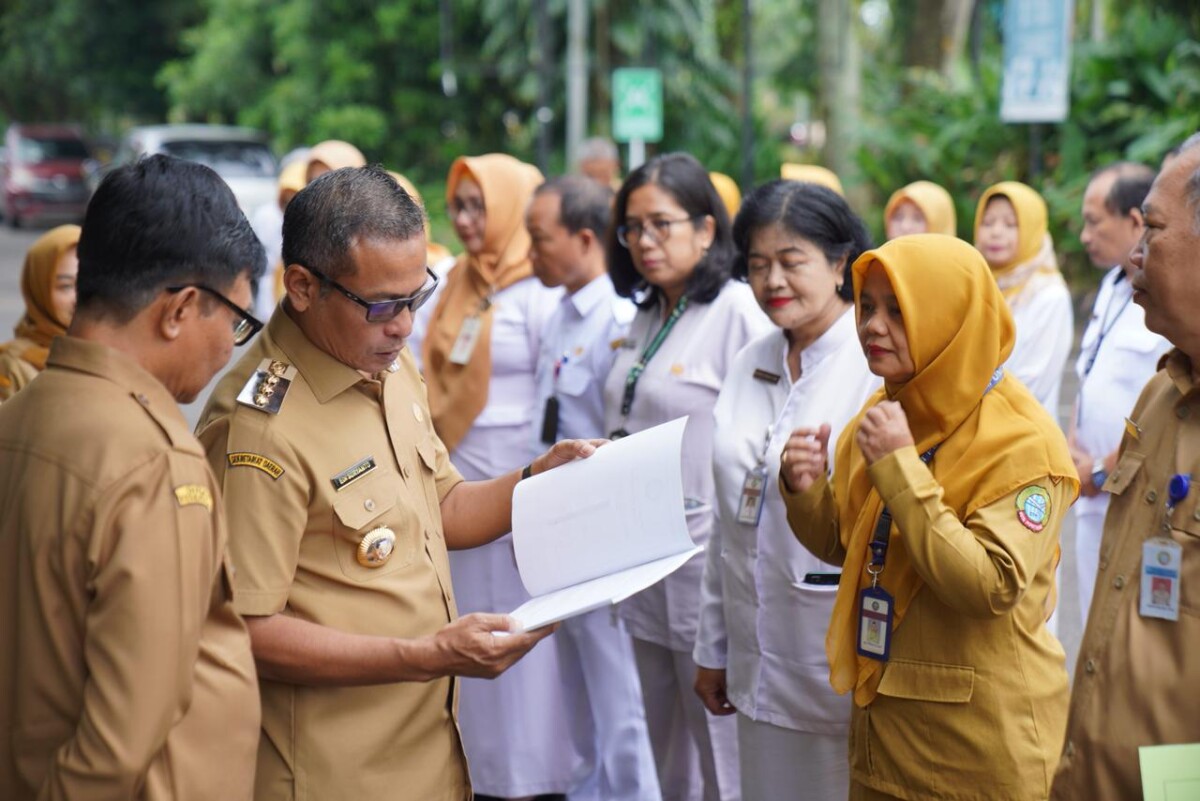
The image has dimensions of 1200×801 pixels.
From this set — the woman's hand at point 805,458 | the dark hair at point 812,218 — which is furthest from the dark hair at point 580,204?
the woman's hand at point 805,458

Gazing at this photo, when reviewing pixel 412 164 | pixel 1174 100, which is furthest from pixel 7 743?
pixel 412 164

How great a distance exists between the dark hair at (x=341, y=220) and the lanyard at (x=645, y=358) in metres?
1.75

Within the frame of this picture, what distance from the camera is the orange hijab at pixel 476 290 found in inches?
196

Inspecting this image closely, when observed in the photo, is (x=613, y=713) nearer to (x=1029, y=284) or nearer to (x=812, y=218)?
(x=812, y=218)

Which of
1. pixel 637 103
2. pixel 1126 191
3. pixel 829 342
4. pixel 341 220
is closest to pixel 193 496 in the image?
pixel 341 220

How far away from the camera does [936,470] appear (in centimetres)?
282

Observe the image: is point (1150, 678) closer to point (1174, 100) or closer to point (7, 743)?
point (7, 743)

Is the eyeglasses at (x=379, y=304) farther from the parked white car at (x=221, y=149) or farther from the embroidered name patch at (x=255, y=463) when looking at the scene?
the parked white car at (x=221, y=149)

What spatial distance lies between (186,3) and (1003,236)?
93.7 feet

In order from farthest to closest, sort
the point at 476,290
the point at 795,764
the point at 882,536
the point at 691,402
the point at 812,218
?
the point at 476,290 < the point at 691,402 < the point at 812,218 < the point at 795,764 < the point at 882,536

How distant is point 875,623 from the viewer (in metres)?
2.88

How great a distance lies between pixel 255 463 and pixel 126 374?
443 mm

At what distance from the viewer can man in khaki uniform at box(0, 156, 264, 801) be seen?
1.92 m

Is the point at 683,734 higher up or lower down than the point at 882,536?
lower down
